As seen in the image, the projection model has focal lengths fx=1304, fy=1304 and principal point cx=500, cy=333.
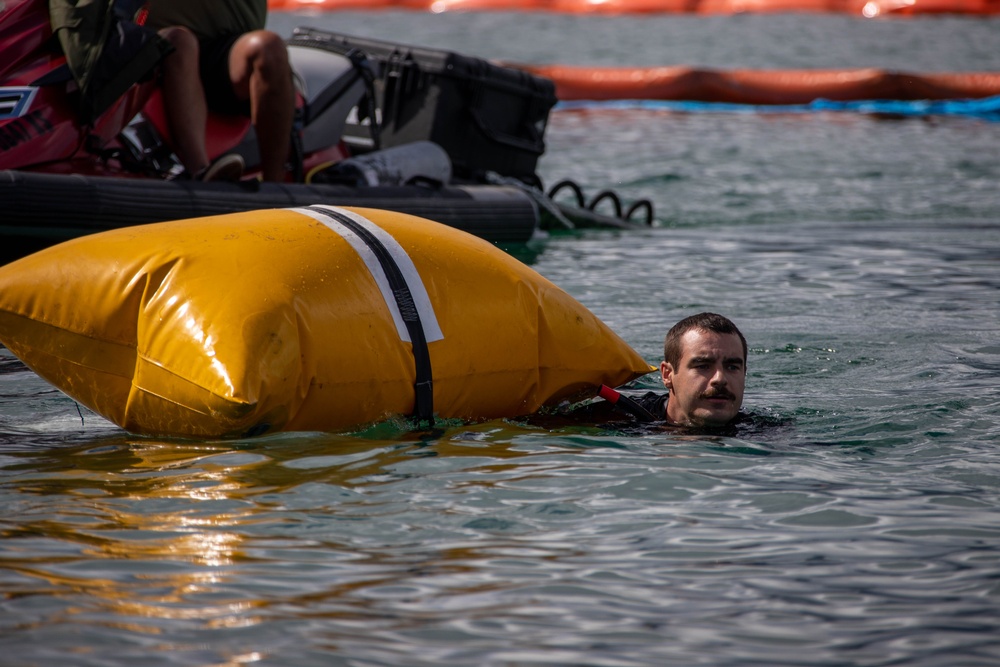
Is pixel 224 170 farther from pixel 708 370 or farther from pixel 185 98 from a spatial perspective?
pixel 708 370

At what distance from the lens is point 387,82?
754 cm

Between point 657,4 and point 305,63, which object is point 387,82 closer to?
point 305,63

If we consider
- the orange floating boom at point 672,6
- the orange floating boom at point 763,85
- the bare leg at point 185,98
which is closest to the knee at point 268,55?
the bare leg at point 185,98

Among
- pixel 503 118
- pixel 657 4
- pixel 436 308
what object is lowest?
pixel 436 308

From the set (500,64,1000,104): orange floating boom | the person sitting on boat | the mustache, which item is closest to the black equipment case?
the person sitting on boat

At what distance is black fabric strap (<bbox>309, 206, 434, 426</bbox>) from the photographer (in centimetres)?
347

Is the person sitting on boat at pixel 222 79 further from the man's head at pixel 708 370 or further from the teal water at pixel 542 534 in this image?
the man's head at pixel 708 370

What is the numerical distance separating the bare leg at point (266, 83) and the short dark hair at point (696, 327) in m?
2.76

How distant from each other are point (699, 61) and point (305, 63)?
1343 cm

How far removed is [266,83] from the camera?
19.4 feet

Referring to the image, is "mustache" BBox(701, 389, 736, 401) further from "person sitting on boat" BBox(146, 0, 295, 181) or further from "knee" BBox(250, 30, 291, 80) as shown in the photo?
"knee" BBox(250, 30, 291, 80)

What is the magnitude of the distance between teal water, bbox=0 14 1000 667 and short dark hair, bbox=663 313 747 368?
0.27 metres

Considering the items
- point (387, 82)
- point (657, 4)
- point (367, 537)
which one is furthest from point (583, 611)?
point (657, 4)

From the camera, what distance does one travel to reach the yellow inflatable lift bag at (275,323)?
3209 mm
